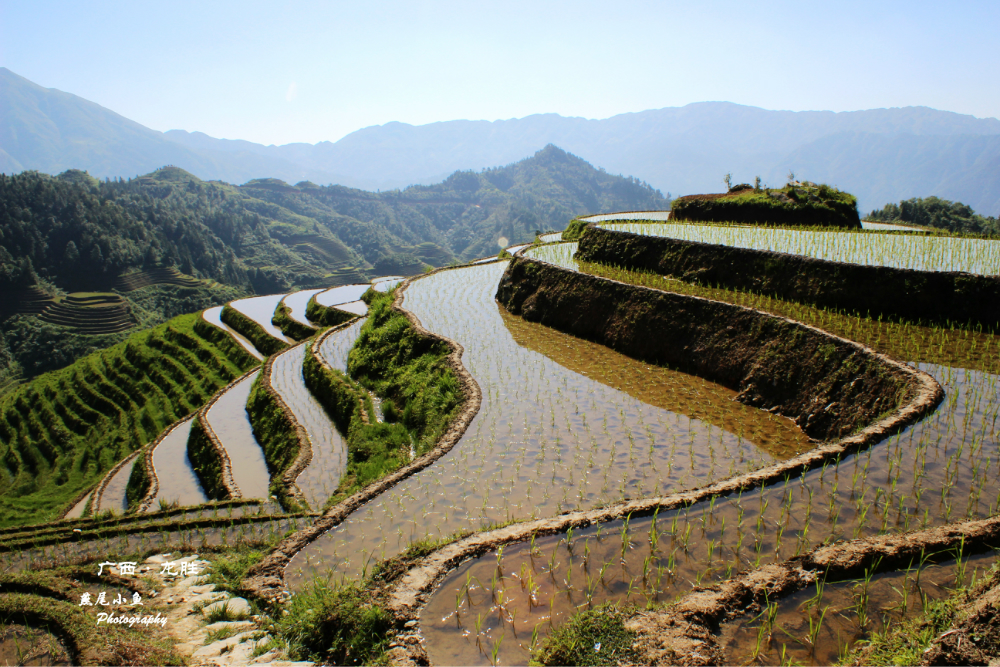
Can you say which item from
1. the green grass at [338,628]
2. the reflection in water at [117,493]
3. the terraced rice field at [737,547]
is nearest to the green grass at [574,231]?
the reflection in water at [117,493]

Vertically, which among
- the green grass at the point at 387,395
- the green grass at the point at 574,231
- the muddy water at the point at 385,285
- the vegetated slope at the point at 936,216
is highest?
the vegetated slope at the point at 936,216

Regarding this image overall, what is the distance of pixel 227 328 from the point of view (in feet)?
92.6

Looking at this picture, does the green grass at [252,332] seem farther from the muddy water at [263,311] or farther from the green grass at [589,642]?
the green grass at [589,642]

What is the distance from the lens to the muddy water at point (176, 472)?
1156cm

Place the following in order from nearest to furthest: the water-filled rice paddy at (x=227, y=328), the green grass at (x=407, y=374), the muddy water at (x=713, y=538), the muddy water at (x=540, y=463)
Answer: the muddy water at (x=713, y=538) < the muddy water at (x=540, y=463) < the green grass at (x=407, y=374) < the water-filled rice paddy at (x=227, y=328)

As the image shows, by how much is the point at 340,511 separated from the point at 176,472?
367 inches

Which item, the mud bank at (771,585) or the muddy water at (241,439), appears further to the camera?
the muddy water at (241,439)

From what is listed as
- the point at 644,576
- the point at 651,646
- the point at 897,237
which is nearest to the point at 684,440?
the point at 644,576

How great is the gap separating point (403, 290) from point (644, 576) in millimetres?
15622

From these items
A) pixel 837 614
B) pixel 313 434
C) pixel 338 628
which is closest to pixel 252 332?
pixel 313 434

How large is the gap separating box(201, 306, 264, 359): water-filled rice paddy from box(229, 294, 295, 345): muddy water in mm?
1004

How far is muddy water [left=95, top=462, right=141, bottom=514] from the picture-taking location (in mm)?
12922

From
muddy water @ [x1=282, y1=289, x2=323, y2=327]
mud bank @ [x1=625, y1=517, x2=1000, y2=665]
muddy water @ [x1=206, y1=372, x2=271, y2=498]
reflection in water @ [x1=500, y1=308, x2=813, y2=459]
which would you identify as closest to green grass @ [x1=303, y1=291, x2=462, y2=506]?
muddy water @ [x1=206, y1=372, x2=271, y2=498]

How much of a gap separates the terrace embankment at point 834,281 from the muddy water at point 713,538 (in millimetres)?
4188
